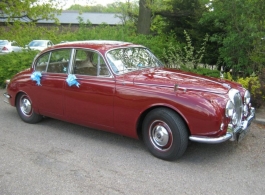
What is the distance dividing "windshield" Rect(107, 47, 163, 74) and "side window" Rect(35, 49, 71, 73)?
935mm

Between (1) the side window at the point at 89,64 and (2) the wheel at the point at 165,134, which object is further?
(1) the side window at the point at 89,64

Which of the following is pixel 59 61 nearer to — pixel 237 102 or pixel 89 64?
pixel 89 64

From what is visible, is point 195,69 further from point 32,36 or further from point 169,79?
point 32,36

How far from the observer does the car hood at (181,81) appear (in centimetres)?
416

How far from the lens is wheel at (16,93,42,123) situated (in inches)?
237

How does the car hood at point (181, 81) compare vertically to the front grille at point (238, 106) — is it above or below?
above

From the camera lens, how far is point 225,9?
7566 millimetres

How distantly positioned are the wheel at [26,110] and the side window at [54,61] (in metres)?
0.72

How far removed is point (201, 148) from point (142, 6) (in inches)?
340

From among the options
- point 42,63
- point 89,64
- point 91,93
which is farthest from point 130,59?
point 42,63

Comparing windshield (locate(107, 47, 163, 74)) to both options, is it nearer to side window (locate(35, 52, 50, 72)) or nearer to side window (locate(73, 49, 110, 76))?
side window (locate(73, 49, 110, 76))

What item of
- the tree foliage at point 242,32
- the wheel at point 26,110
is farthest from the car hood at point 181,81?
the tree foliage at point 242,32

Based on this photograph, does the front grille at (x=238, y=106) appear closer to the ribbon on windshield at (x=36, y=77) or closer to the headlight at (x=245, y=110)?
the headlight at (x=245, y=110)

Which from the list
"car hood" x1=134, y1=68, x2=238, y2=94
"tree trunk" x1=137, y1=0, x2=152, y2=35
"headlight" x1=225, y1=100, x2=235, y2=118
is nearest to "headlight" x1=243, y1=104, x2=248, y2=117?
"car hood" x1=134, y1=68, x2=238, y2=94
